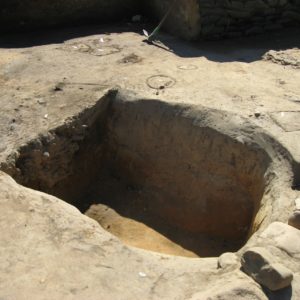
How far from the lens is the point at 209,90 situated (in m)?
5.61

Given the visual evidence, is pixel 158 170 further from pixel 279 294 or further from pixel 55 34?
pixel 55 34

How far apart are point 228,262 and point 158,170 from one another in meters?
2.33

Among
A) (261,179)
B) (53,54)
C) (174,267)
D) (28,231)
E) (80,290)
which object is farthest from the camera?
(53,54)

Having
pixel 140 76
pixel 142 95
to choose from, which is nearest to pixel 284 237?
pixel 142 95

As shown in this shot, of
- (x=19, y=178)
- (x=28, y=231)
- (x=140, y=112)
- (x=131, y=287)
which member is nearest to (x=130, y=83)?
(x=140, y=112)

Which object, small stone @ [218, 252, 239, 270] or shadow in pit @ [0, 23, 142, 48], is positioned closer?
small stone @ [218, 252, 239, 270]

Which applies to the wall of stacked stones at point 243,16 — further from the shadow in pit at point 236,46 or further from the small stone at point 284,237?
the small stone at point 284,237

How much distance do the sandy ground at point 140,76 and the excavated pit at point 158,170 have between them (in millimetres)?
155

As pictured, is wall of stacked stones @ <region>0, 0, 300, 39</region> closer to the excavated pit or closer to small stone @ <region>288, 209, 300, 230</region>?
the excavated pit

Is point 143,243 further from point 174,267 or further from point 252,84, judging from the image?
point 252,84

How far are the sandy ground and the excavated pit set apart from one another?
0.16 m

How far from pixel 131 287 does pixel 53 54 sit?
434 cm

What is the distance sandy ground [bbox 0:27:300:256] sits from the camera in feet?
16.8

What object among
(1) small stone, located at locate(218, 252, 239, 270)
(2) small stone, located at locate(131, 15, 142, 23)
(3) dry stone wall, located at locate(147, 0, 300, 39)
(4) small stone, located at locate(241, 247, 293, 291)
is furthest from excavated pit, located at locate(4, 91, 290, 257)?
(2) small stone, located at locate(131, 15, 142, 23)
